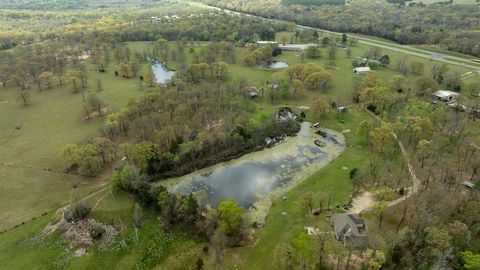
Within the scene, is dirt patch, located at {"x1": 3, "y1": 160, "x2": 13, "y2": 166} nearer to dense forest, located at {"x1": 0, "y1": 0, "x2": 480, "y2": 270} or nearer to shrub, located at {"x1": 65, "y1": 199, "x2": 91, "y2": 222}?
dense forest, located at {"x1": 0, "y1": 0, "x2": 480, "y2": 270}

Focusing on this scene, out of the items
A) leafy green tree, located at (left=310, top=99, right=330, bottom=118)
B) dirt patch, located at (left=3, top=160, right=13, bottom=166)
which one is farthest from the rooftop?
dirt patch, located at (left=3, top=160, right=13, bottom=166)

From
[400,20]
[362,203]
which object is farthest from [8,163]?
[400,20]

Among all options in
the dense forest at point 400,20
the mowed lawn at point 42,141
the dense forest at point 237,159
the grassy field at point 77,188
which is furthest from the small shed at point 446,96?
the mowed lawn at point 42,141

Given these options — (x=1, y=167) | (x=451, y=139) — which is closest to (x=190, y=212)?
(x=1, y=167)

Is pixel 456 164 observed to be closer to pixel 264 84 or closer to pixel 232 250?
pixel 232 250

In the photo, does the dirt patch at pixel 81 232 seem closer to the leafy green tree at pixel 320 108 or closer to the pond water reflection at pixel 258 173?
the pond water reflection at pixel 258 173

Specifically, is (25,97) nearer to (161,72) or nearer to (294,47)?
(161,72)
